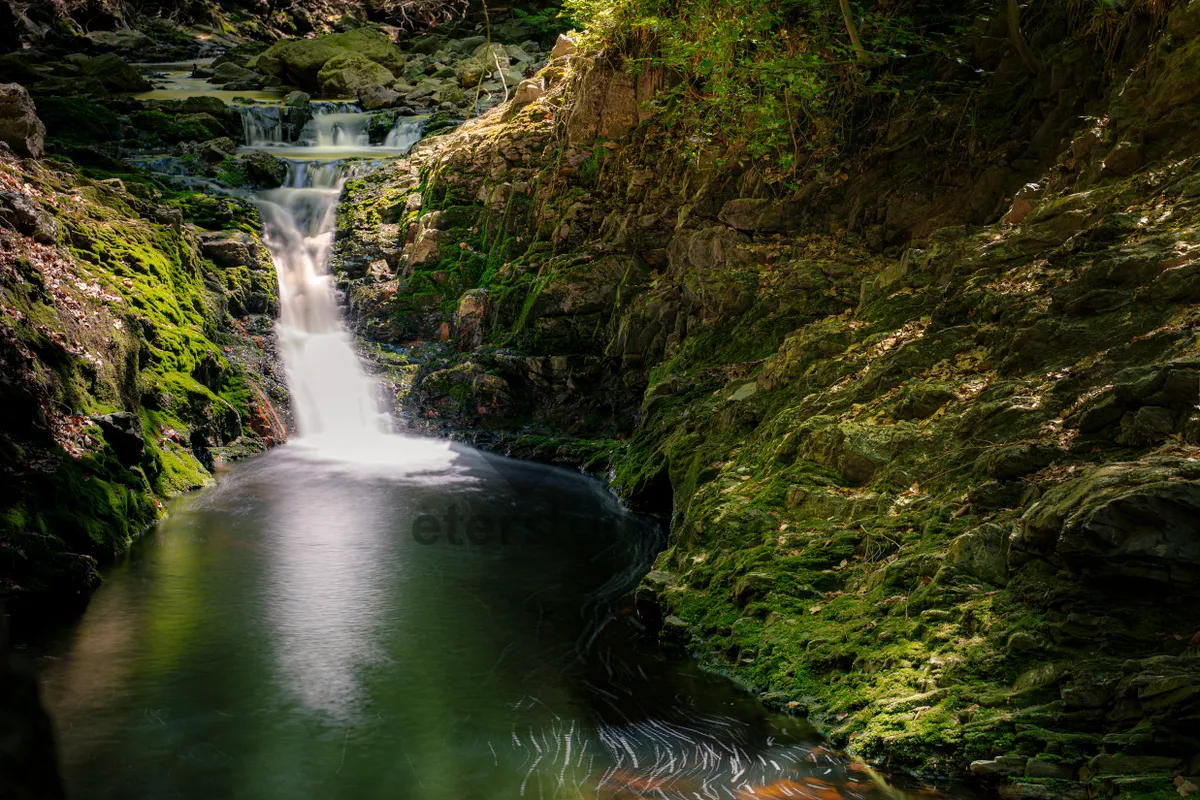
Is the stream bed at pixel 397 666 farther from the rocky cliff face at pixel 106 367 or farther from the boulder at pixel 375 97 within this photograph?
the boulder at pixel 375 97

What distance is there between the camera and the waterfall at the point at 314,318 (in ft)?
55.9

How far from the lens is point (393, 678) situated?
7102mm

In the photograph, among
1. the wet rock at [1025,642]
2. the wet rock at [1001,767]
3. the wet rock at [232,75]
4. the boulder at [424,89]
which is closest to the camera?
the wet rock at [1001,767]

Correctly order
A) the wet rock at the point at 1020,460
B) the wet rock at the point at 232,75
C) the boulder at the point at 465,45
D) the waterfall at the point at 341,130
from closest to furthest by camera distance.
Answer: the wet rock at the point at 1020,460 < the waterfall at the point at 341,130 < the wet rock at the point at 232,75 < the boulder at the point at 465,45

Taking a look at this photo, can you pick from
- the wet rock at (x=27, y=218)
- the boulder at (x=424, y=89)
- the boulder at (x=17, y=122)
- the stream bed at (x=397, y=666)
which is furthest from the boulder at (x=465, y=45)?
the stream bed at (x=397, y=666)

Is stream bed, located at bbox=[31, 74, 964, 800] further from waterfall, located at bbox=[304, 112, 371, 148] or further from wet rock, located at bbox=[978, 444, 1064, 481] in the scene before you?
waterfall, located at bbox=[304, 112, 371, 148]

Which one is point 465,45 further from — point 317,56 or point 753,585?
point 753,585

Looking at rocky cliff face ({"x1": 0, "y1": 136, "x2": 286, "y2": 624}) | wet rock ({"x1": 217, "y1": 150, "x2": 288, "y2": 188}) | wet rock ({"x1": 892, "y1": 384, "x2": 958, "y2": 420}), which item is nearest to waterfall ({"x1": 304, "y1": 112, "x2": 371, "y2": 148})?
wet rock ({"x1": 217, "y1": 150, "x2": 288, "y2": 188})

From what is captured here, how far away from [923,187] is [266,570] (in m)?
10.3

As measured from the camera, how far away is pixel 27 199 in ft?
40.2

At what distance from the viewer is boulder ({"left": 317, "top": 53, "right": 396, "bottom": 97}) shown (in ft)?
96.3

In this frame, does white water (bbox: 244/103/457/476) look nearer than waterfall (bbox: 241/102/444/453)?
Yes

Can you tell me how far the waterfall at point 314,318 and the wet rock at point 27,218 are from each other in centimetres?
563

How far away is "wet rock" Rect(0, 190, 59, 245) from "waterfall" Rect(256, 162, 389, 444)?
563cm
